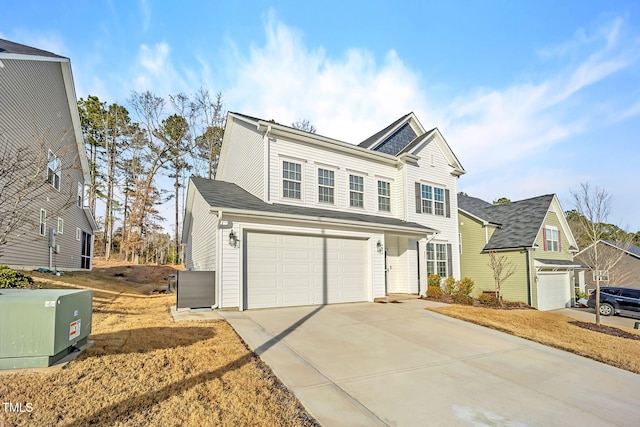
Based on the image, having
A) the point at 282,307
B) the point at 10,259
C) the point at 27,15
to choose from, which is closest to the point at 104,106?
the point at 27,15

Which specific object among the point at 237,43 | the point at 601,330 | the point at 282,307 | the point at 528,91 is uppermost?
the point at 237,43

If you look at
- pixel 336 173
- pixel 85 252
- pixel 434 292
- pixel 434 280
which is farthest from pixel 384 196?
pixel 85 252

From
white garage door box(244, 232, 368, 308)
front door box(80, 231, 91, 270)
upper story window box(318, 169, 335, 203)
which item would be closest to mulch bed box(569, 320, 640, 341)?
white garage door box(244, 232, 368, 308)

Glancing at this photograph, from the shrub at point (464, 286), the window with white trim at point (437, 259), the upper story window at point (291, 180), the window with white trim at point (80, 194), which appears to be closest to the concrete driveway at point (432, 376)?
the upper story window at point (291, 180)

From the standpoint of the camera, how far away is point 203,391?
156 inches

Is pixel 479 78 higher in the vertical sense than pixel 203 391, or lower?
higher

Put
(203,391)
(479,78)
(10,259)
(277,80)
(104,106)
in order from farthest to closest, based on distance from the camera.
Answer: (104,106) < (277,80) < (479,78) < (10,259) < (203,391)

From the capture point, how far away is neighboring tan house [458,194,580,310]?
706 inches

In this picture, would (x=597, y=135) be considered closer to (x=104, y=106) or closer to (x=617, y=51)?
(x=617, y=51)

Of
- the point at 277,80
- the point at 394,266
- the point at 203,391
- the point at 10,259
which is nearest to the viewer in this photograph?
the point at 203,391

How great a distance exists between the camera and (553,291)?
61.8 ft

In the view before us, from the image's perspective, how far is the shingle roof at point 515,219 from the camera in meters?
18.6

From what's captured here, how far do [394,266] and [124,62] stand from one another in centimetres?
1511

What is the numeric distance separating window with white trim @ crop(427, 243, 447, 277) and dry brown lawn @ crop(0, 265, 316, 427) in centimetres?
1176
